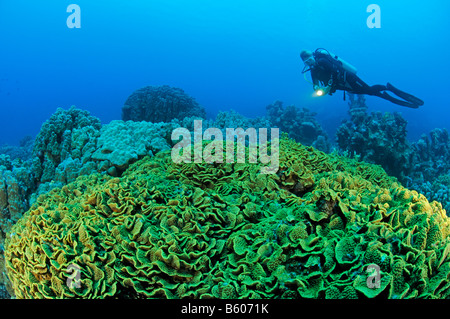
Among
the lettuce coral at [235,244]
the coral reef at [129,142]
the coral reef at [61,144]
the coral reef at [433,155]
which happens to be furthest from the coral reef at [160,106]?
the lettuce coral at [235,244]

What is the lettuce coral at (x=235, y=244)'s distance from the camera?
210 centimetres

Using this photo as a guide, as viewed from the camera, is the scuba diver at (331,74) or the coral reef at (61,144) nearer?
the coral reef at (61,144)

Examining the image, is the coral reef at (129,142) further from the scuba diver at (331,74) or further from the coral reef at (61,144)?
the scuba diver at (331,74)

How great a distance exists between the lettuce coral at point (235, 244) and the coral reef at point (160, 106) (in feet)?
40.3

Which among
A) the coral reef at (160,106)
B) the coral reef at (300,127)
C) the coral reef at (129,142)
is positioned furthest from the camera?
the coral reef at (160,106)

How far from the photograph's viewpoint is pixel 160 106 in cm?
1612

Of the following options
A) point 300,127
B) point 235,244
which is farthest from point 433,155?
point 235,244

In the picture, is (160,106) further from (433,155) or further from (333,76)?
(433,155)

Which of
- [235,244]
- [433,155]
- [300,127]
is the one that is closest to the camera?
[235,244]

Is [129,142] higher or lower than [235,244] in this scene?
higher

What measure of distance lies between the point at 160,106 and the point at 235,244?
1451 cm

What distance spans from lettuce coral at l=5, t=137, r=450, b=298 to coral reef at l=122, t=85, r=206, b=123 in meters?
12.3

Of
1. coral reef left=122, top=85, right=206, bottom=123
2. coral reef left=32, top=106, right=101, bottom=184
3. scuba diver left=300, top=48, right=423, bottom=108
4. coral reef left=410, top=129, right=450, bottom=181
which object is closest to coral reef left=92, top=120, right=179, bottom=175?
coral reef left=32, top=106, right=101, bottom=184
